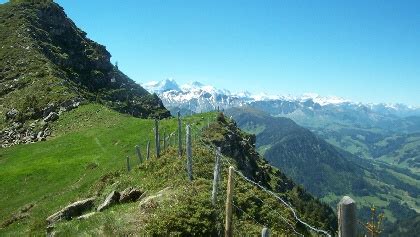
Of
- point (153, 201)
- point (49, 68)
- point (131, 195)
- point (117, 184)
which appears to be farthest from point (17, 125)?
point (153, 201)

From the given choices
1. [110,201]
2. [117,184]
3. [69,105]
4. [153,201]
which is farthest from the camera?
[69,105]

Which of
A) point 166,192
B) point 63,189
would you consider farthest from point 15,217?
point 166,192

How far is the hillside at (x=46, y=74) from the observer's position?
92.4 metres

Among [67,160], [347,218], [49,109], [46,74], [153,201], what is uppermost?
[46,74]

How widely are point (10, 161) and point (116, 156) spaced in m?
17.5

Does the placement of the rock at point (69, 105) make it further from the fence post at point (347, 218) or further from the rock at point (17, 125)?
the fence post at point (347, 218)

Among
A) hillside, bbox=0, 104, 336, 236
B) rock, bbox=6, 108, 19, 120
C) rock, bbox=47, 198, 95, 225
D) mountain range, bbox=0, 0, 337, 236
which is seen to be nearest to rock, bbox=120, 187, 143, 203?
mountain range, bbox=0, 0, 337, 236

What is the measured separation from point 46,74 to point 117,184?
8668 centimetres

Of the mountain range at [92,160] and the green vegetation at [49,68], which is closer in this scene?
the mountain range at [92,160]

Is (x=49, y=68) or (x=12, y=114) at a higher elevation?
(x=49, y=68)

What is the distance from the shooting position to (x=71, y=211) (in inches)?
1207

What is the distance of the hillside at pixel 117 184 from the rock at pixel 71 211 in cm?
57

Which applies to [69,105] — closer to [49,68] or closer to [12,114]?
[12,114]

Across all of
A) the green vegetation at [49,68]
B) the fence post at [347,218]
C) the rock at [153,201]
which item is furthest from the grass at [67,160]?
the fence post at [347,218]
